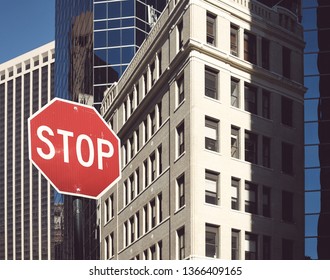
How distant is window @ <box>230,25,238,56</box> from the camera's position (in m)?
56.3

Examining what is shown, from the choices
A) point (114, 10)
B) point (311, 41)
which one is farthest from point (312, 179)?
point (114, 10)

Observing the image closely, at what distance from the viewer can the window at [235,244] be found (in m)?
50.6

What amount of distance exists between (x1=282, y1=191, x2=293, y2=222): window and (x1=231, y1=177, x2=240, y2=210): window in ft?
17.4

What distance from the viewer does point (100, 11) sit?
104312 mm

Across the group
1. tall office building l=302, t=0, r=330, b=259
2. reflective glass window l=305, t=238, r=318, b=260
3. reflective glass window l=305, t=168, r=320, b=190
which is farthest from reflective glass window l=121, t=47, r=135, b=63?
reflective glass window l=305, t=238, r=318, b=260

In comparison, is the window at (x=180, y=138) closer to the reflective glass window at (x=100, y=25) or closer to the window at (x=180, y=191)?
the window at (x=180, y=191)

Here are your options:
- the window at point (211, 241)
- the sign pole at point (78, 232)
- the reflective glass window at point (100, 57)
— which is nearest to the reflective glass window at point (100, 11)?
the reflective glass window at point (100, 57)

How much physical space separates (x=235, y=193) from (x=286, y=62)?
44.3 feet

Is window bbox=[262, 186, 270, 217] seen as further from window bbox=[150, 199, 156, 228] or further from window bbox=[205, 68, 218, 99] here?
window bbox=[150, 199, 156, 228]

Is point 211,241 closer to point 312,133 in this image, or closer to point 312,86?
point 312,133

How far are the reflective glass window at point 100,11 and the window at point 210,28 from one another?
50.6m

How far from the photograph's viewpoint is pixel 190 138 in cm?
5081
